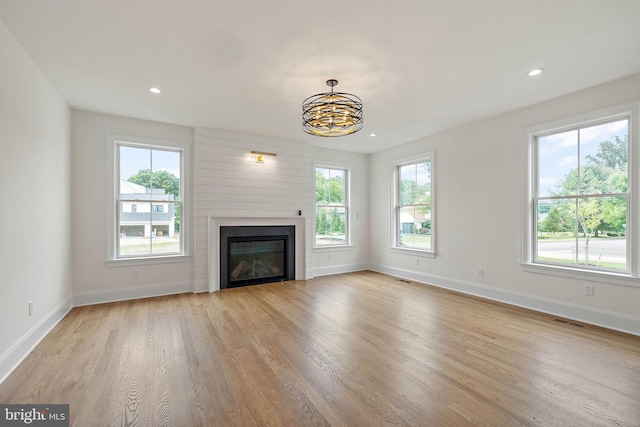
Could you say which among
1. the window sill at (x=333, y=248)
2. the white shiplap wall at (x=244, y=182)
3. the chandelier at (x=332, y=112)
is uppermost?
the chandelier at (x=332, y=112)

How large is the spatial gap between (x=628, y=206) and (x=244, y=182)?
5301 millimetres

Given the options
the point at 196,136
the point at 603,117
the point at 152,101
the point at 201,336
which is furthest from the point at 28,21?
the point at 603,117

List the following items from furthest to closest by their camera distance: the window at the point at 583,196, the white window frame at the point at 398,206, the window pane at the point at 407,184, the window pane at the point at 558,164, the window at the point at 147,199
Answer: the window pane at the point at 407,184 → the white window frame at the point at 398,206 → the window at the point at 147,199 → the window pane at the point at 558,164 → the window at the point at 583,196

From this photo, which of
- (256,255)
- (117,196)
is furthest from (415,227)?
(117,196)

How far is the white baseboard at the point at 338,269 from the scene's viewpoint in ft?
20.3

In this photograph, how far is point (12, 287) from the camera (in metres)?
2.47

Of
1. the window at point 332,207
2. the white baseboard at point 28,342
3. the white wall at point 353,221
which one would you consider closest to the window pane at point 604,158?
the white wall at point 353,221

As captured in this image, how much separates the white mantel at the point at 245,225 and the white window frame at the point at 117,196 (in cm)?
41

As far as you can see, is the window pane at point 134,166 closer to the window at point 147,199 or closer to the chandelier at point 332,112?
the window at point 147,199

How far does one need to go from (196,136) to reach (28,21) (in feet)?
8.71

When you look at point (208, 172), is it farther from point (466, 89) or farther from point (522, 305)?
point (522, 305)

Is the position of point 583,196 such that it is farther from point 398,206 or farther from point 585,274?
point 398,206

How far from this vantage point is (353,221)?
6.71 metres

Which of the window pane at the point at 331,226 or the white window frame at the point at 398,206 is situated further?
the window pane at the point at 331,226
